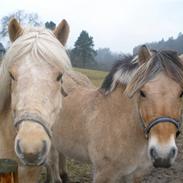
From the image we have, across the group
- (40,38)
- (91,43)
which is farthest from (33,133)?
(91,43)

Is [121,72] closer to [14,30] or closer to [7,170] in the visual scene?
[14,30]

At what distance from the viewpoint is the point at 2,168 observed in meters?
1.97

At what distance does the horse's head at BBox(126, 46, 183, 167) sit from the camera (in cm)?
304

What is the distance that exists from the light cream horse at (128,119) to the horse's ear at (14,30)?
143 cm

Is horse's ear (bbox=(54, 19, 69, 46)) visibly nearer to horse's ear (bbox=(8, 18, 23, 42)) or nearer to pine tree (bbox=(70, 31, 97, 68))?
horse's ear (bbox=(8, 18, 23, 42))

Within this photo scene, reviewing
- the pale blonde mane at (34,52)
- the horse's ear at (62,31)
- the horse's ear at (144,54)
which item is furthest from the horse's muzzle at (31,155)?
the horse's ear at (144,54)

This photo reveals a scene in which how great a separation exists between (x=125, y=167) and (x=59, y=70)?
2.00 meters

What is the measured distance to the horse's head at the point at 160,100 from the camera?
304cm

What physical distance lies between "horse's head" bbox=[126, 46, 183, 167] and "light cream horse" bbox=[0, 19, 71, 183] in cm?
107

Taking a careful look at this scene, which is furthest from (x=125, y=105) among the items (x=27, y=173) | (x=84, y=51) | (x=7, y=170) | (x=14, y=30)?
(x=84, y=51)

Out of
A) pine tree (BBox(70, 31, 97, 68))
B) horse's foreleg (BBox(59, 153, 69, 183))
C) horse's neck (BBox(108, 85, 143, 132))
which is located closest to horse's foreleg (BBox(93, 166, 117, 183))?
horse's neck (BBox(108, 85, 143, 132))

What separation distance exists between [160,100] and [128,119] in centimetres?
97

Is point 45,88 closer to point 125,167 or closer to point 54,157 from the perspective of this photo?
point 125,167

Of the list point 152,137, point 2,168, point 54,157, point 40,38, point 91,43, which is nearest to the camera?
point 2,168
